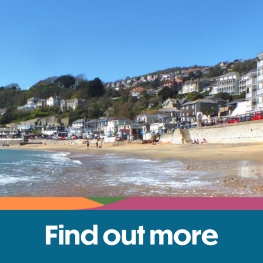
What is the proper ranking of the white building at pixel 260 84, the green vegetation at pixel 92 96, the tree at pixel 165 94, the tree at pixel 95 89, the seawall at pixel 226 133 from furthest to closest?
1. the tree at pixel 95 89
2. the tree at pixel 165 94
3. the green vegetation at pixel 92 96
4. the white building at pixel 260 84
5. the seawall at pixel 226 133

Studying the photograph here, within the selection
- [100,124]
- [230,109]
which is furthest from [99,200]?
[100,124]

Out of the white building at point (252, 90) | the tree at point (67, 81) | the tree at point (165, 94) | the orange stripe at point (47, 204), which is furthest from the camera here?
the tree at point (67, 81)

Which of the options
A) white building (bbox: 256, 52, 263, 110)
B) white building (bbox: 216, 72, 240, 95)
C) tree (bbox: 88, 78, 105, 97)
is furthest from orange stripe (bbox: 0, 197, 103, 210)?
tree (bbox: 88, 78, 105, 97)

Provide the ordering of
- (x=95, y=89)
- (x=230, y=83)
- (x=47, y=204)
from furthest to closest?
(x=95, y=89), (x=230, y=83), (x=47, y=204)

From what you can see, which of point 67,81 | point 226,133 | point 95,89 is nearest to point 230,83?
point 95,89

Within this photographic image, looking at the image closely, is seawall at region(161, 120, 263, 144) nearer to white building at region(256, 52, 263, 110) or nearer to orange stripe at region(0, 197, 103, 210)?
white building at region(256, 52, 263, 110)

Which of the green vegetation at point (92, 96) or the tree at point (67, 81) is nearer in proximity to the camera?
the green vegetation at point (92, 96)

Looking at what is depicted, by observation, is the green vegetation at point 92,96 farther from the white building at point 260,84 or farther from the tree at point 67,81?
the white building at point 260,84

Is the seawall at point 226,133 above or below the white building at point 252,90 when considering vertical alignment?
below

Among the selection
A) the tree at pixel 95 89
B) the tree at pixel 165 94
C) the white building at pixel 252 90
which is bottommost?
the white building at pixel 252 90

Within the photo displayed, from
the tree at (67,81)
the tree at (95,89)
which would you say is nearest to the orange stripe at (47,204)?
the tree at (95,89)

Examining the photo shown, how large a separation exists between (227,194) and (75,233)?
508 centimetres

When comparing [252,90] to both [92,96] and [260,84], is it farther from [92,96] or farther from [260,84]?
[92,96]

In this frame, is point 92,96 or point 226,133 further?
point 92,96
